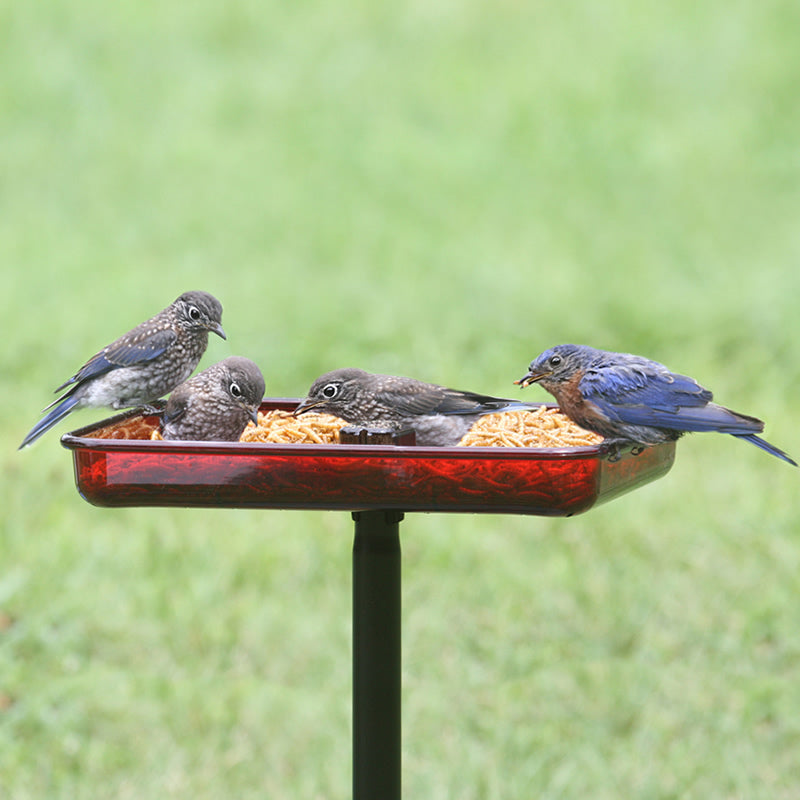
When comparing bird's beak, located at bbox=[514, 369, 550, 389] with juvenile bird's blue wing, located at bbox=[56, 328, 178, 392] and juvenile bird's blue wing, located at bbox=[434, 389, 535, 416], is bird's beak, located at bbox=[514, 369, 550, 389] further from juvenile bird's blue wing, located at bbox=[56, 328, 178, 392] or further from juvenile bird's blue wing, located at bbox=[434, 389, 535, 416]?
juvenile bird's blue wing, located at bbox=[56, 328, 178, 392]

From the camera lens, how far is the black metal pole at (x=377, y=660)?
2904mm

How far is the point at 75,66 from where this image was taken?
10742mm

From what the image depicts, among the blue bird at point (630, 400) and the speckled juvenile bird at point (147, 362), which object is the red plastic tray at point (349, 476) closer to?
the blue bird at point (630, 400)

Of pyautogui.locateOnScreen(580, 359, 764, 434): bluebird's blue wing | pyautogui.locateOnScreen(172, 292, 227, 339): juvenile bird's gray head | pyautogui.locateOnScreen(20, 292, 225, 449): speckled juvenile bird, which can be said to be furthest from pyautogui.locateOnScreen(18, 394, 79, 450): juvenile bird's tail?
pyautogui.locateOnScreen(580, 359, 764, 434): bluebird's blue wing

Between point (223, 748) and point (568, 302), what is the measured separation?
14.6ft

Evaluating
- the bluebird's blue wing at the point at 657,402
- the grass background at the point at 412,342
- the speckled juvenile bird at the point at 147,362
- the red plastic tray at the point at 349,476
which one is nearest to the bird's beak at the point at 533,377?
the bluebird's blue wing at the point at 657,402

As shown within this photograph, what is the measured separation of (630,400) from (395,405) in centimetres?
51

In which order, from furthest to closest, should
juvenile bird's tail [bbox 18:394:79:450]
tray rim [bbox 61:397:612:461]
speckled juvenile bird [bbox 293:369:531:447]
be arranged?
1. juvenile bird's tail [bbox 18:394:79:450]
2. speckled juvenile bird [bbox 293:369:531:447]
3. tray rim [bbox 61:397:612:461]

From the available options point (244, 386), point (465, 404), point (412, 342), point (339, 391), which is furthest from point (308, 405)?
point (412, 342)

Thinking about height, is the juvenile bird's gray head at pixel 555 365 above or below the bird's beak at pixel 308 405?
above

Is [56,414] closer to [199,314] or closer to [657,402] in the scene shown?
[199,314]

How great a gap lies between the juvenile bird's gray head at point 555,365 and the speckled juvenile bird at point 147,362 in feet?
2.38

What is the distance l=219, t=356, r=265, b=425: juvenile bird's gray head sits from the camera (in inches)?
111

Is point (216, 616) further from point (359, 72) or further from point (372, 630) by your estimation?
point (359, 72)
